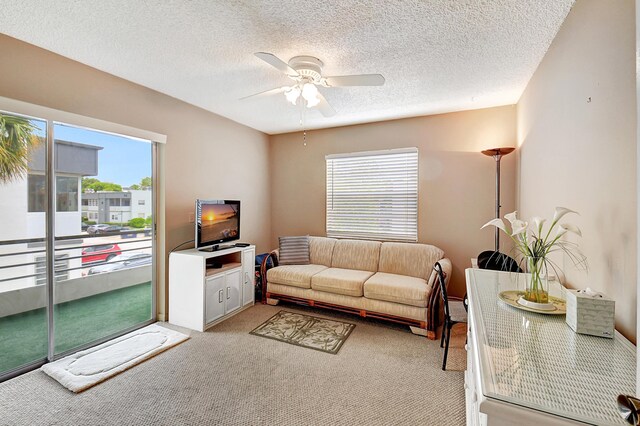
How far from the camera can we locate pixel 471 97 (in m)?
3.21

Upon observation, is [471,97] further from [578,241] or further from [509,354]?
[509,354]

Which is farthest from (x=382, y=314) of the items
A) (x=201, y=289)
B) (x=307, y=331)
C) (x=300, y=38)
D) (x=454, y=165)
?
(x=300, y=38)

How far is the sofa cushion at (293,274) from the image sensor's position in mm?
3670

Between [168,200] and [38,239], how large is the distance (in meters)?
1.18

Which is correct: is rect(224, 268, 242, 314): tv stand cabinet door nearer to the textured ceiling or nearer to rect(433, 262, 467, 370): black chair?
the textured ceiling

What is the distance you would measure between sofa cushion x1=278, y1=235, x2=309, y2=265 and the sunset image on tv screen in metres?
0.73

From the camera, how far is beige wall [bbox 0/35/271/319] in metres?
2.28

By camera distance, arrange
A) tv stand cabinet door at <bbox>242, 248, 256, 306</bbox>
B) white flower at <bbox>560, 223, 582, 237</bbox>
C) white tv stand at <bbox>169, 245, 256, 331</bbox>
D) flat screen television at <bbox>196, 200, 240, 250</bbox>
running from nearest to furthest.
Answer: white flower at <bbox>560, 223, 582, 237</bbox> < white tv stand at <bbox>169, 245, 256, 331</bbox> < flat screen television at <bbox>196, 200, 240, 250</bbox> < tv stand cabinet door at <bbox>242, 248, 256, 306</bbox>

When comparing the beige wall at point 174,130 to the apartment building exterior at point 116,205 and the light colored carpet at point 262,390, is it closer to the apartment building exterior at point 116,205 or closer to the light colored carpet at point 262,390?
the apartment building exterior at point 116,205

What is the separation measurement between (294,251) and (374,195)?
4.91 feet

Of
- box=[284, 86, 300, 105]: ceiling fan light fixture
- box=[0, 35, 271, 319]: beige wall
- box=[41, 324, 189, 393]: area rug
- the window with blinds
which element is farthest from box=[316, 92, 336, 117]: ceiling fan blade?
box=[41, 324, 189, 393]: area rug

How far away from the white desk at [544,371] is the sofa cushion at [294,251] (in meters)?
3.11

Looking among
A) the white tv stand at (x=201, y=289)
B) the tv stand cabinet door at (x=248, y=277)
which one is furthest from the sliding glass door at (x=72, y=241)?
the tv stand cabinet door at (x=248, y=277)

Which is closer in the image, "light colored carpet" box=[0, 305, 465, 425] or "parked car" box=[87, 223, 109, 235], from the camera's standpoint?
"light colored carpet" box=[0, 305, 465, 425]
